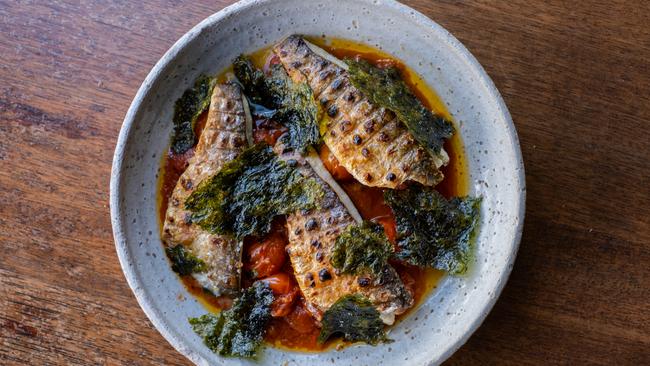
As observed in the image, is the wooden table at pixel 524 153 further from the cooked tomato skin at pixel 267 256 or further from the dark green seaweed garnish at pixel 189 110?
the cooked tomato skin at pixel 267 256

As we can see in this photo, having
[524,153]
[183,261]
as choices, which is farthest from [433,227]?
[183,261]

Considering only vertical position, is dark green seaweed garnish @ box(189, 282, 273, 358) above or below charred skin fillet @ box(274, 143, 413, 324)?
below

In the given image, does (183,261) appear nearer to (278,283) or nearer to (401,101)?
(278,283)

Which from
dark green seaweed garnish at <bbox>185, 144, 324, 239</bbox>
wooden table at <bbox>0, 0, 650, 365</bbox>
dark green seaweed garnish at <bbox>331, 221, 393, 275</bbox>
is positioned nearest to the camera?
dark green seaweed garnish at <bbox>331, 221, 393, 275</bbox>

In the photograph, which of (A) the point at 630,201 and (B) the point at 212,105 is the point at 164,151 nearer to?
(B) the point at 212,105

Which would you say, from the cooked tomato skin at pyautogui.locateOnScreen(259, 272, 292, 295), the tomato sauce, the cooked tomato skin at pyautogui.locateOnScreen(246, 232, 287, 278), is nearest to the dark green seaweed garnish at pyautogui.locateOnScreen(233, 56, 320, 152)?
the tomato sauce

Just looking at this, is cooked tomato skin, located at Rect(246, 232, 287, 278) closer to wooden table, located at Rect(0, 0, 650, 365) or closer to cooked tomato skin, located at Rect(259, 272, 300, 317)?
cooked tomato skin, located at Rect(259, 272, 300, 317)

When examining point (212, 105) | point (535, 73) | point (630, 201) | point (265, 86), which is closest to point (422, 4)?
point (535, 73)
